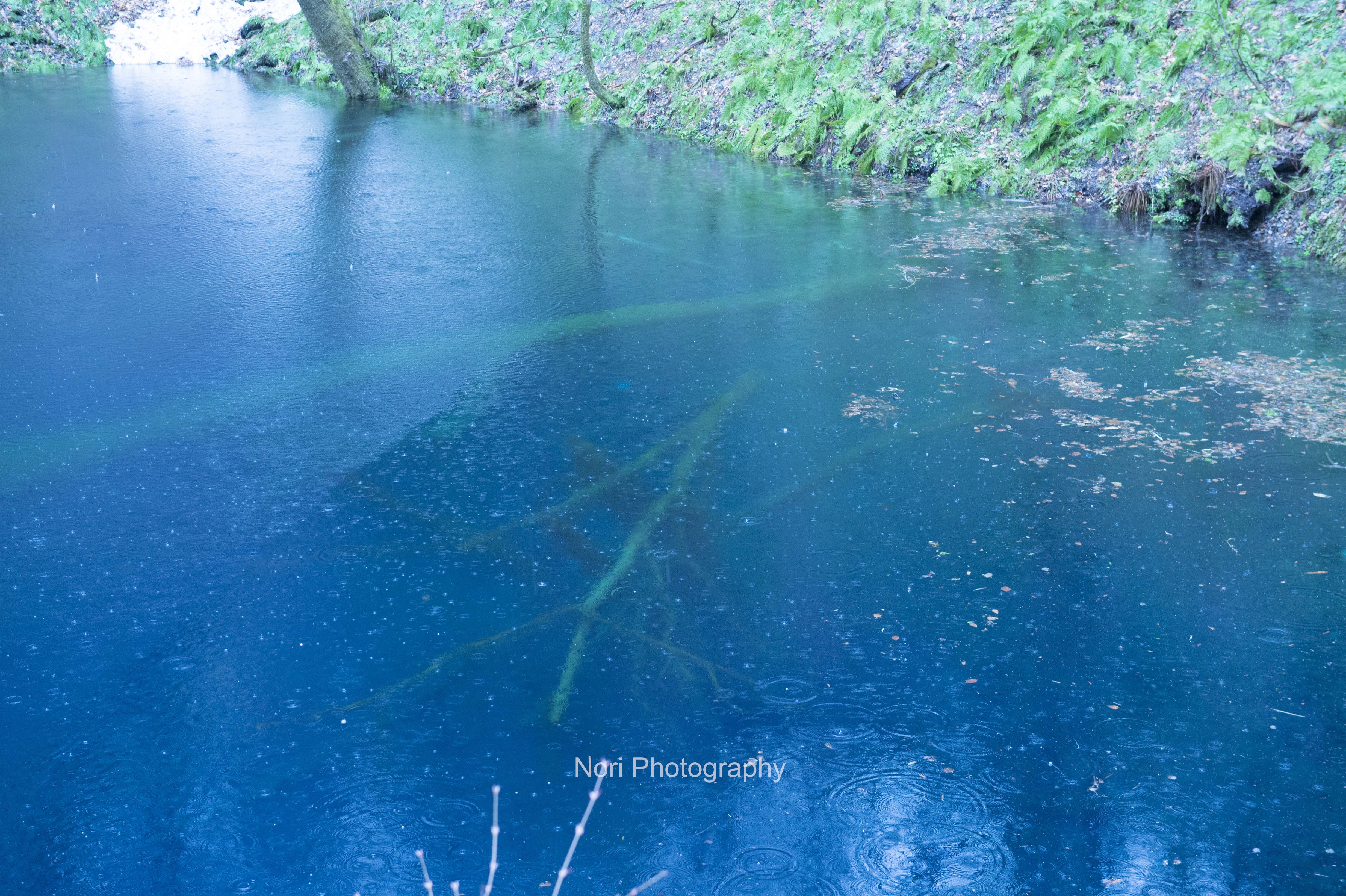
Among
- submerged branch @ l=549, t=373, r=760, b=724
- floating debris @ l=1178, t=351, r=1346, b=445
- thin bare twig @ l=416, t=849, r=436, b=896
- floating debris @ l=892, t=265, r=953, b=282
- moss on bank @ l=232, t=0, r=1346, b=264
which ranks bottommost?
thin bare twig @ l=416, t=849, r=436, b=896

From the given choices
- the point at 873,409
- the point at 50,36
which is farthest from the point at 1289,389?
the point at 50,36

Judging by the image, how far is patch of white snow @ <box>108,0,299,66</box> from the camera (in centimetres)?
2298

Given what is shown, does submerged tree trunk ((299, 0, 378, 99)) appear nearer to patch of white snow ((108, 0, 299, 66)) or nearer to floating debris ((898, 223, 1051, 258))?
patch of white snow ((108, 0, 299, 66))

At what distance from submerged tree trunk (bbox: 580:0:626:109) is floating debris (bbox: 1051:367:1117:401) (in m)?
10.9

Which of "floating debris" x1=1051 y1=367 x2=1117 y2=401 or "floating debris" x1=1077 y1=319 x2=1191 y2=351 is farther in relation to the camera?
"floating debris" x1=1077 y1=319 x2=1191 y2=351

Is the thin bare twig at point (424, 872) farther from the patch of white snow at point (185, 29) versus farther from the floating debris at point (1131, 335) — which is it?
the patch of white snow at point (185, 29)

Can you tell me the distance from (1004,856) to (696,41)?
1423 cm

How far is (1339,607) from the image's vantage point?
3756mm

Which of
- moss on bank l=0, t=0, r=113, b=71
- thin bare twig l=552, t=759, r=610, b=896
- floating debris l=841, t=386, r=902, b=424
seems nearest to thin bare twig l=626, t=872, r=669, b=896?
thin bare twig l=552, t=759, r=610, b=896

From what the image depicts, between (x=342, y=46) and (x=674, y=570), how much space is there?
16493 millimetres

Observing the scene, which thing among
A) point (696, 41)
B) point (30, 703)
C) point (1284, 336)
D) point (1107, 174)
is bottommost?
point (30, 703)

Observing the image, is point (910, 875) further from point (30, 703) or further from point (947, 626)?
point (30, 703)

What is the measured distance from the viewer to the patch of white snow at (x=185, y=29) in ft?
75.4

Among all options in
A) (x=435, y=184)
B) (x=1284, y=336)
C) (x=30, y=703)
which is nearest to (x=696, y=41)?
(x=435, y=184)
